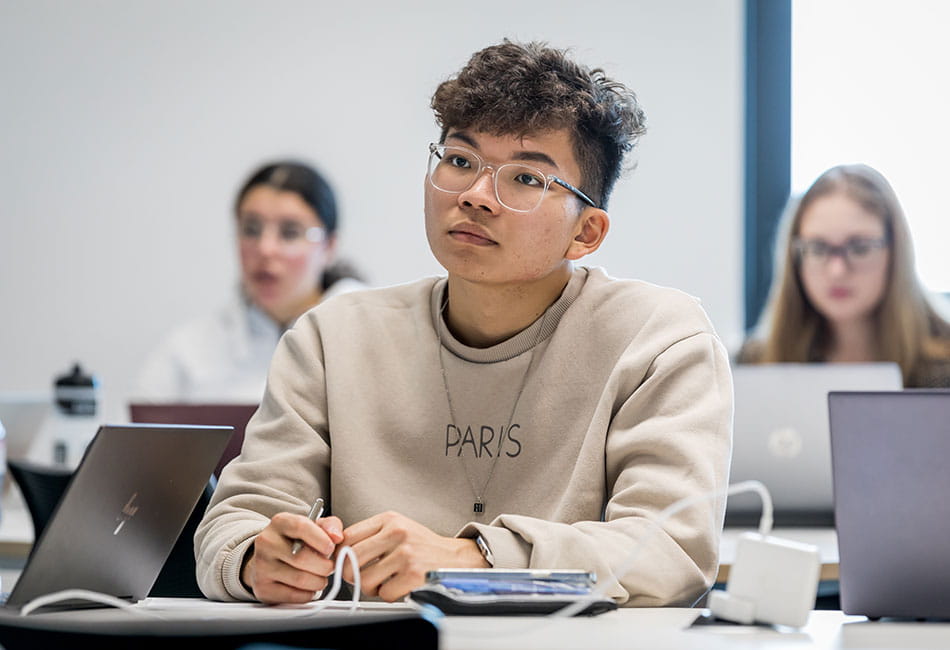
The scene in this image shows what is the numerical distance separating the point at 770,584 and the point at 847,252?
9.55 ft

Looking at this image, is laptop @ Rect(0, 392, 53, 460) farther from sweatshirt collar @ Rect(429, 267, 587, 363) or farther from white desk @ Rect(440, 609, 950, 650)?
white desk @ Rect(440, 609, 950, 650)

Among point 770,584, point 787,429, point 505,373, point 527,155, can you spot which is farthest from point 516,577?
point 787,429

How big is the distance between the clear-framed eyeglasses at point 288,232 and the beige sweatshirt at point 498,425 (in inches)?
106

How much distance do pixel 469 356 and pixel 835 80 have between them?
3.06 metres

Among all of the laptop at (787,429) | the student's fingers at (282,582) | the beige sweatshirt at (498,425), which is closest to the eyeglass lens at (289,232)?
the laptop at (787,429)

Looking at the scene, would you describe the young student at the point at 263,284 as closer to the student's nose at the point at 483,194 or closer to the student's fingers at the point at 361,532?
the student's nose at the point at 483,194

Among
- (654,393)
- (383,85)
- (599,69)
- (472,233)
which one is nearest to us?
(654,393)

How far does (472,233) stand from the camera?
1620 mm

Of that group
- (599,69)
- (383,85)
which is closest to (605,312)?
(599,69)

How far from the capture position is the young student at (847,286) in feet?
12.3

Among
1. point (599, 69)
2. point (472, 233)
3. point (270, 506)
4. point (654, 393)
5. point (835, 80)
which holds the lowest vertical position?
point (270, 506)

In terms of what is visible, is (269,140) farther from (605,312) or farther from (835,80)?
(605,312)

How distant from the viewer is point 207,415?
211cm

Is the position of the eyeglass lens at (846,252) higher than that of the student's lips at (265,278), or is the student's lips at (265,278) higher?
the eyeglass lens at (846,252)
